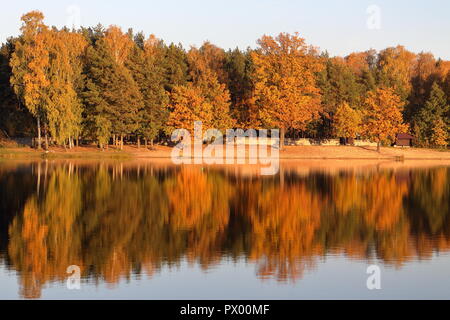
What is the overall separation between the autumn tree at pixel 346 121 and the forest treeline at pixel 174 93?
0.19m

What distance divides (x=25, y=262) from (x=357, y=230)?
43.1 feet

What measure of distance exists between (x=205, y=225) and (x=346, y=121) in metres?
82.3

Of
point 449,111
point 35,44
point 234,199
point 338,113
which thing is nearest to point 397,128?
point 338,113

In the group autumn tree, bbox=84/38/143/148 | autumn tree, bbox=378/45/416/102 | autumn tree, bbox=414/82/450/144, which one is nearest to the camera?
autumn tree, bbox=84/38/143/148

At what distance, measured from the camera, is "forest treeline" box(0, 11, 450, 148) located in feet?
270

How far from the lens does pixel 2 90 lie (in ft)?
309

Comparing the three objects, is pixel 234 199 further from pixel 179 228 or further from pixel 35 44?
pixel 35 44

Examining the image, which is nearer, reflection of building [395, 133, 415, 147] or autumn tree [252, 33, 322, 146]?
autumn tree [252, 33, 322, 146]

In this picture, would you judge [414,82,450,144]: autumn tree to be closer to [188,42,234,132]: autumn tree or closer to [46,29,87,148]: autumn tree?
[188,42,234,132]: autumn tree

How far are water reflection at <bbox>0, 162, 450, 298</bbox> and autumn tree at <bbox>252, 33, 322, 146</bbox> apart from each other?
147 feet

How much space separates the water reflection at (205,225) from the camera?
19000 mm

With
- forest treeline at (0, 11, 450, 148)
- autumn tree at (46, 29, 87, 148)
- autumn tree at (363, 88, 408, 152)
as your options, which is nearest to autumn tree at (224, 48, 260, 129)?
forest treeline at (0, 11, 450, 148)

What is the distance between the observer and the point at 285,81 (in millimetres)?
90812

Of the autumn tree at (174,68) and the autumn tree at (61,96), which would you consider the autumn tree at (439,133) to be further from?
the autumn tree at (61,96)
